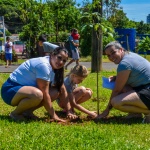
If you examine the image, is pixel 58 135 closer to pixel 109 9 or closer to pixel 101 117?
pixel 101 117

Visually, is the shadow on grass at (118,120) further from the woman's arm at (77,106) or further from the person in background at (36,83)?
the person in background at (36,83)

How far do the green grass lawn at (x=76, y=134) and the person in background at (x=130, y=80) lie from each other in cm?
29

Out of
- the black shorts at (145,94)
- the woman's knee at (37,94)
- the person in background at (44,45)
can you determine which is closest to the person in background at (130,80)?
the black shorts at (145,94)

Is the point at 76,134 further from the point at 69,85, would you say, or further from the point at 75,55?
the point at 75,55

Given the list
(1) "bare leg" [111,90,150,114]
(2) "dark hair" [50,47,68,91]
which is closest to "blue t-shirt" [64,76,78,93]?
(2) "dark hair" [50,47,68,91]

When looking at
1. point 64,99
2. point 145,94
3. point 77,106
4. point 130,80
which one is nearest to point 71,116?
point 77,106

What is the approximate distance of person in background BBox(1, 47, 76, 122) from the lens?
17.4 ft

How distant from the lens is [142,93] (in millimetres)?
5527

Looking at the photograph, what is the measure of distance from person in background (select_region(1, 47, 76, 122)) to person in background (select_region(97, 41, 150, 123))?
0.74 m

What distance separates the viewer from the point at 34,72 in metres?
5.38

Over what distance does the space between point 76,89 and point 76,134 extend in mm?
1498

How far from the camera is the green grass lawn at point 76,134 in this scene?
163 inches

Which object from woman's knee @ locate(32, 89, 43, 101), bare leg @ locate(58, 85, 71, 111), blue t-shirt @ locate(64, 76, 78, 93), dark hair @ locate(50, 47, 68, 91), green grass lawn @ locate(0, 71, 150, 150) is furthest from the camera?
blue t-shirt @ locate(64, 76, 78, 93)

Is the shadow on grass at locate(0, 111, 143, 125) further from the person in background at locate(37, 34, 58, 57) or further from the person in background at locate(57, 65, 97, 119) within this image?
the person in background at locate(37, 34, 58, 57)
